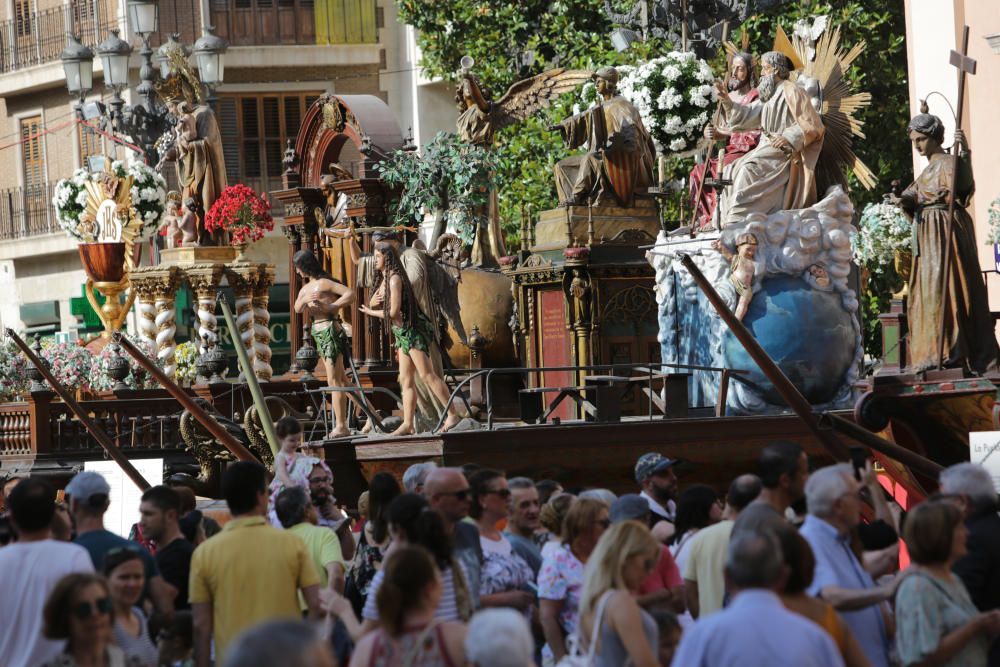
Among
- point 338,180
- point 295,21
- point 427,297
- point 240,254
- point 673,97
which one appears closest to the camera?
point 427,297

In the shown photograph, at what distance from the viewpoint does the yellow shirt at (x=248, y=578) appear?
7.64 meters

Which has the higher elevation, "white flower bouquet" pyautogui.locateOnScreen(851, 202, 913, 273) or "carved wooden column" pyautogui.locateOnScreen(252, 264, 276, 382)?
"white flower bouquet" pyautogui.locateOnScreen(851, 202, 913, 273)

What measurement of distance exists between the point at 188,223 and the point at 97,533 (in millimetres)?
19407

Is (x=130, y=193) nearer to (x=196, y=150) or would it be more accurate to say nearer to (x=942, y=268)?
(x=196, y=150)

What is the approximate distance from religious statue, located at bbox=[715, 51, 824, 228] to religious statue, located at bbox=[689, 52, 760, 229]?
22 cm

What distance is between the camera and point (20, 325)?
44469 millimetres

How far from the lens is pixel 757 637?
5.63 m

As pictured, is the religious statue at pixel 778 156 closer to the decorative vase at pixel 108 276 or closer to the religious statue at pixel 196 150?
the religious statue at pixel 196 150

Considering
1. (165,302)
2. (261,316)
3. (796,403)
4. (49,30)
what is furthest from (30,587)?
(49,30)

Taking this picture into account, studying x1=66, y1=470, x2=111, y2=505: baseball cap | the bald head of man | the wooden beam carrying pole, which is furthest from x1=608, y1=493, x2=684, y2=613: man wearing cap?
the wooden beam carrying pole

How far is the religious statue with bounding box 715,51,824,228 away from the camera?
17.4m

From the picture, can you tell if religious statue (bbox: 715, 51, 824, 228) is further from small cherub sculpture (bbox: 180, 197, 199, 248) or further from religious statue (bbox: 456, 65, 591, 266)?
small cherub sculpture (bbox: 180, 197, 199, 248)

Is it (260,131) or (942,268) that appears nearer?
(942,268)

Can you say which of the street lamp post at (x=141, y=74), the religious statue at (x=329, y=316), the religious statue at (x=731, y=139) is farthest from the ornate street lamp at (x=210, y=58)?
the religious statue at (x=731, y=139)
